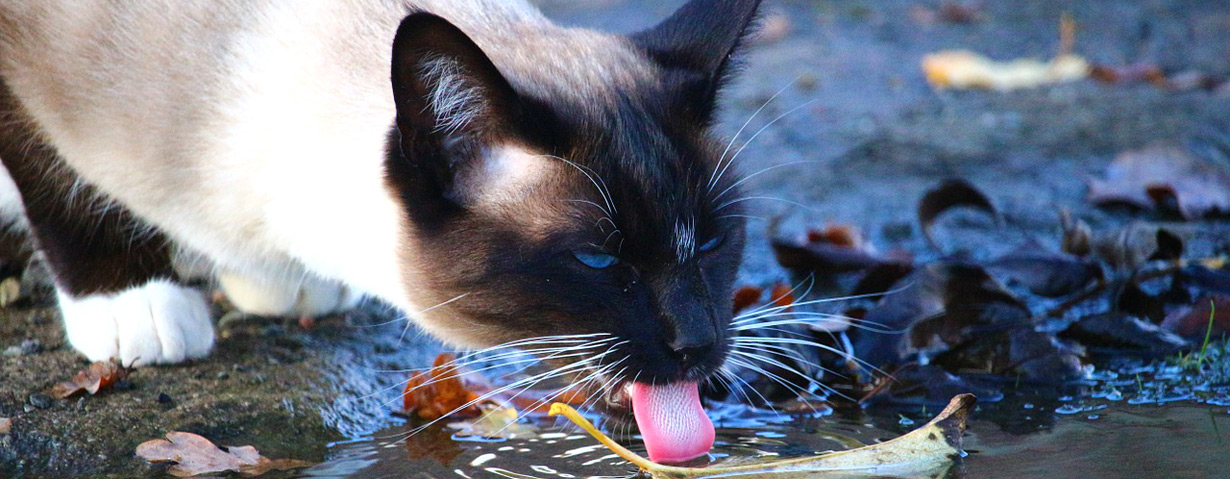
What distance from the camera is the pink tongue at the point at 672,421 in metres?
2.45

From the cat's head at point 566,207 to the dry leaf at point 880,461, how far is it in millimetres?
235

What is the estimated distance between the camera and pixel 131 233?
10.3ft

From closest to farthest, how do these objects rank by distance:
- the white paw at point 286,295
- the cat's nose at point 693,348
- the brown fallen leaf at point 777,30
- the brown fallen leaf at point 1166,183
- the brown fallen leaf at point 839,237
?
the cat's nose at point 693,348, the white paw at point 286,295, the brown fallen leaf at point 839,237, the brown fallen leaf at point 1166,183, the brown fallen leaf at point 777,30

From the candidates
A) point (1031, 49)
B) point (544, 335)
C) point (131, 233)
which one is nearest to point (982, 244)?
point (544, 335)

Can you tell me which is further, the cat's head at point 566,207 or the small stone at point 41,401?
the small stone at point 41,401

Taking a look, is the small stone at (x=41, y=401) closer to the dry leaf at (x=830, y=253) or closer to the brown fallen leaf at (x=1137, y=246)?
the dry leaf at (x=830, y=253)

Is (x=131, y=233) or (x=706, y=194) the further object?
(x=131, y=233)

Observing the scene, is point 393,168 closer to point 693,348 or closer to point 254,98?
point 254,98

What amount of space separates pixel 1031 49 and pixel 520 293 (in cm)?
528

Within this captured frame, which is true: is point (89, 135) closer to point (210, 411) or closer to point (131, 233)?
point (131, 233)

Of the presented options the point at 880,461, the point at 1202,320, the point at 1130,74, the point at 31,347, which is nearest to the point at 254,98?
the point at 31,347

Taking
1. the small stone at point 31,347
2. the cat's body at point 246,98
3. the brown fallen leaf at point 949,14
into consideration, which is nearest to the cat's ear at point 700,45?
the cat's body at point 246,98

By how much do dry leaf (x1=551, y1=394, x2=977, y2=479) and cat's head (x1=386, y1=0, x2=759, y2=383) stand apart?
0.24 meters

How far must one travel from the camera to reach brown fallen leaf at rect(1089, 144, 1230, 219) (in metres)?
4.16
